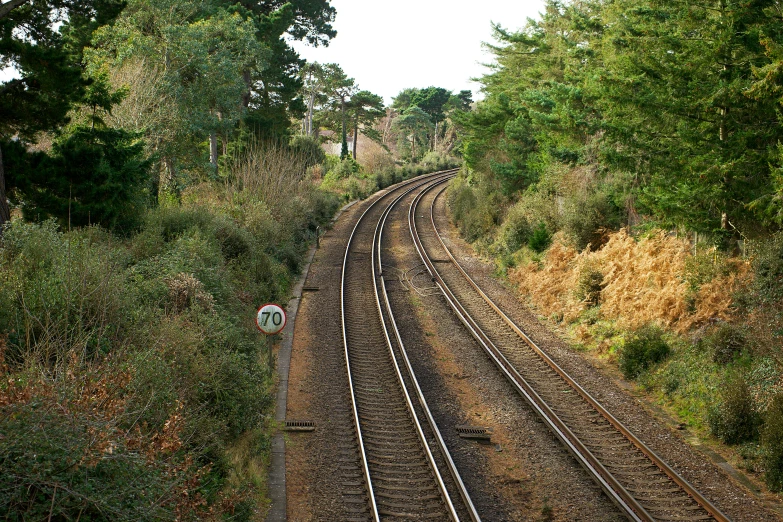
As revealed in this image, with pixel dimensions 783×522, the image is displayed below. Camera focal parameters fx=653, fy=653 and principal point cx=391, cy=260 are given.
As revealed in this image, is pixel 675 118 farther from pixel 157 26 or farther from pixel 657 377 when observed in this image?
pixel 157 26

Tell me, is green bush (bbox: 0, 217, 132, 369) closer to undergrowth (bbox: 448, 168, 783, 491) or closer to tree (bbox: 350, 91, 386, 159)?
undergrowth (bbox: 448, 168, 783, 491)

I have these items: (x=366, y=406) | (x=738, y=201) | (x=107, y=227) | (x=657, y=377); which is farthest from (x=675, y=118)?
(x=107, y=227)

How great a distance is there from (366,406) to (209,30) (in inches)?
843

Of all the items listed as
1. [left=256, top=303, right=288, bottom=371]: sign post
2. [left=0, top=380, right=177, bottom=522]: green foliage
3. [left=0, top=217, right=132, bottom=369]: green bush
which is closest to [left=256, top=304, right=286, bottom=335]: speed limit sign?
[left=256, top=303, right=288, bottom=371]: sign post

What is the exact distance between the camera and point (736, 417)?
36.6ft

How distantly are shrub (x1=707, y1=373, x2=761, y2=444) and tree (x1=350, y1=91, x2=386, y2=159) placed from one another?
54.4 metres

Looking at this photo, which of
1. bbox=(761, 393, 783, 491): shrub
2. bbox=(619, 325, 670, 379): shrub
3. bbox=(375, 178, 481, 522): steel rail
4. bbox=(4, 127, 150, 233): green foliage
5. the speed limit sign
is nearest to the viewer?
bbox=(375, 178, 481, 522): steel rail

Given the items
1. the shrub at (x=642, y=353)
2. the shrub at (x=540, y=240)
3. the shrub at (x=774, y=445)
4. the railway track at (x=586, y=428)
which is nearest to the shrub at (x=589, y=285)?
the railway track at (x=586, y=428)

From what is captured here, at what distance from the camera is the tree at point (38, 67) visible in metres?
12.2

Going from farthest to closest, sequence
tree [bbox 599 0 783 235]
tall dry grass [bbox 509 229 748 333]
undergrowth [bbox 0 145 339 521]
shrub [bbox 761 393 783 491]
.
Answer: tall dry grass [bbox 509 229 748 333], tree [bbox 599 0 783 235], shrub [bbox 761 393 783 491], undergrowth [bbox 0 145 339 521]

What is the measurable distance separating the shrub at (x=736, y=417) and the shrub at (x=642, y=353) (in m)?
2.82

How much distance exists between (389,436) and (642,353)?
6.51 m

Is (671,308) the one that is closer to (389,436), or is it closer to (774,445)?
(774,445)

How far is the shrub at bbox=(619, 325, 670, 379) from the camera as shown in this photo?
1438 centimetres
